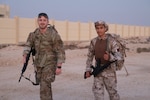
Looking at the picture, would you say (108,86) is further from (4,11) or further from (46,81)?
(4,11)

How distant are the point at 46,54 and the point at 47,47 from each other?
0.37 feet

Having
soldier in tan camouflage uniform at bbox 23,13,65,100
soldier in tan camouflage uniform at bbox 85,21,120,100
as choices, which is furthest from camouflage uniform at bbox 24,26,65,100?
soldier in tan camouflage uniform at bbox 85,21,120,100

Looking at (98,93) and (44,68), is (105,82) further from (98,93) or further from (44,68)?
(44,68)

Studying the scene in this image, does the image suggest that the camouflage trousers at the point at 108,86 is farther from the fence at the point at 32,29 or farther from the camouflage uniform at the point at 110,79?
the fence at the point at 32,29

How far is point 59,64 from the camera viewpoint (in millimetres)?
4859

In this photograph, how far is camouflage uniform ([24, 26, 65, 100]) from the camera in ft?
16.5

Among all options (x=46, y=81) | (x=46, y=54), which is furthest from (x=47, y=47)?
(x=46, y=81)

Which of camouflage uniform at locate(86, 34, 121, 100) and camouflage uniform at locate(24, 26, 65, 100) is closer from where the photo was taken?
camouflage uniform at locate(86, 34, 121, 100)

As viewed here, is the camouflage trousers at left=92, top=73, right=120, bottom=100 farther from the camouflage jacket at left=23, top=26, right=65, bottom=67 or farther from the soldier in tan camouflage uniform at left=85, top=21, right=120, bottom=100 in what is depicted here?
the camouflage jacket at left=23, top=26, right=65, bottom=67

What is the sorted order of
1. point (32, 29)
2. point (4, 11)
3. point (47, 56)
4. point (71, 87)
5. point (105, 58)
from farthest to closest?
point (4, 11), point (32, 29), point (71, 87), point (47, 56), point (105, 58)

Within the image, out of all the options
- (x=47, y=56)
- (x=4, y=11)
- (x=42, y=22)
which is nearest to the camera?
(x=42, y=22)

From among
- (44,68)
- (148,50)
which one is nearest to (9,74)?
(44,68)

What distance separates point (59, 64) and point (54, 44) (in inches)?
14.8

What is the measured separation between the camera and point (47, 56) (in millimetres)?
5059
